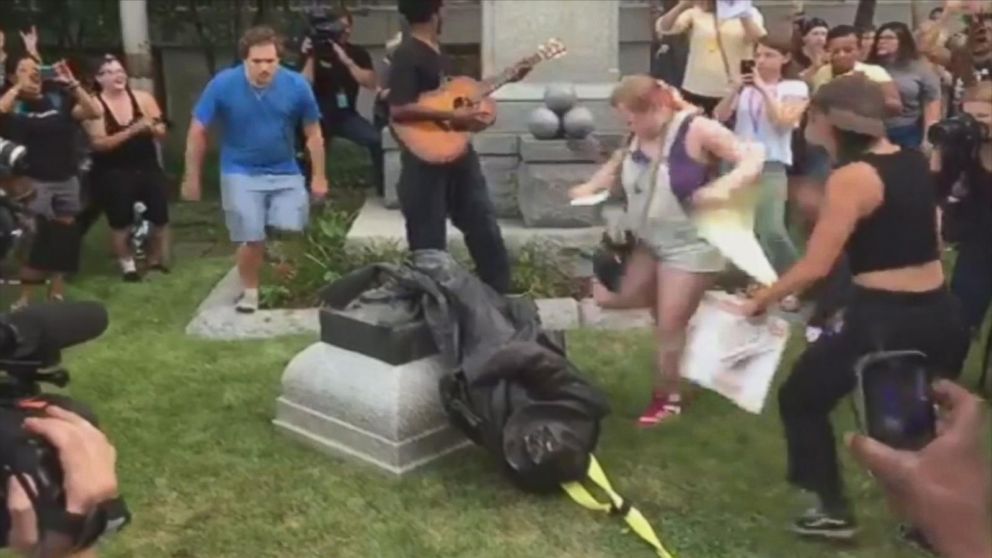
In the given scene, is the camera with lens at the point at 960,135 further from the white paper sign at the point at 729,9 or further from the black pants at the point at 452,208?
the white paper sign at the point at 729,9

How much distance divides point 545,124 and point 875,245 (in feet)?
13.6

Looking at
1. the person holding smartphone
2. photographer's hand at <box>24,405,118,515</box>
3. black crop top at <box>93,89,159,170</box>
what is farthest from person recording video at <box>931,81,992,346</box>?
black crop top at <box>93,89,159,170</box>

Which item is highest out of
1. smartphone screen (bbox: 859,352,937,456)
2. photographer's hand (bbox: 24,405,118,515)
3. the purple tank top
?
photographer's hand (bbox: 24,405,118,515)

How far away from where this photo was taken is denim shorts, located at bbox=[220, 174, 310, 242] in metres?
8.02

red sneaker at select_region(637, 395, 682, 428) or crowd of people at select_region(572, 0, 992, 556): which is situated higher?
crowd of people at select_region(572, 0, 992, 556)

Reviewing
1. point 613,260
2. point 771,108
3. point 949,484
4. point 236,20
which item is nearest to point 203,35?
point 236,20

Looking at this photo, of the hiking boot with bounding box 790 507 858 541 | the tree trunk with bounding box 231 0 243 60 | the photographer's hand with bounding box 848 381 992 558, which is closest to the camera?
the photographer's hand with bounding box 848 381 992 558

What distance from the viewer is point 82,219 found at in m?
9.41

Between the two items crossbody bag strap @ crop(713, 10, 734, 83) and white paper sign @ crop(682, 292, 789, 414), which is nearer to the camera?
white paper sign @ crop(682, 292, 789, 414)

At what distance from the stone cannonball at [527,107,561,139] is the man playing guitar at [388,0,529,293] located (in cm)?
139

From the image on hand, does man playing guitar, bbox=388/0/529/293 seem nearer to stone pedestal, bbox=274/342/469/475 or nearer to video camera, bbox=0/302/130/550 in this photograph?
stone pedestal, bbox=274/342/469/475

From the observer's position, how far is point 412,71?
711cm

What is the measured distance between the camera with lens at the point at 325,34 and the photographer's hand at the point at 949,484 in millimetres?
10427

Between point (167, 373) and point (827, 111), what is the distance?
3.72 meters
